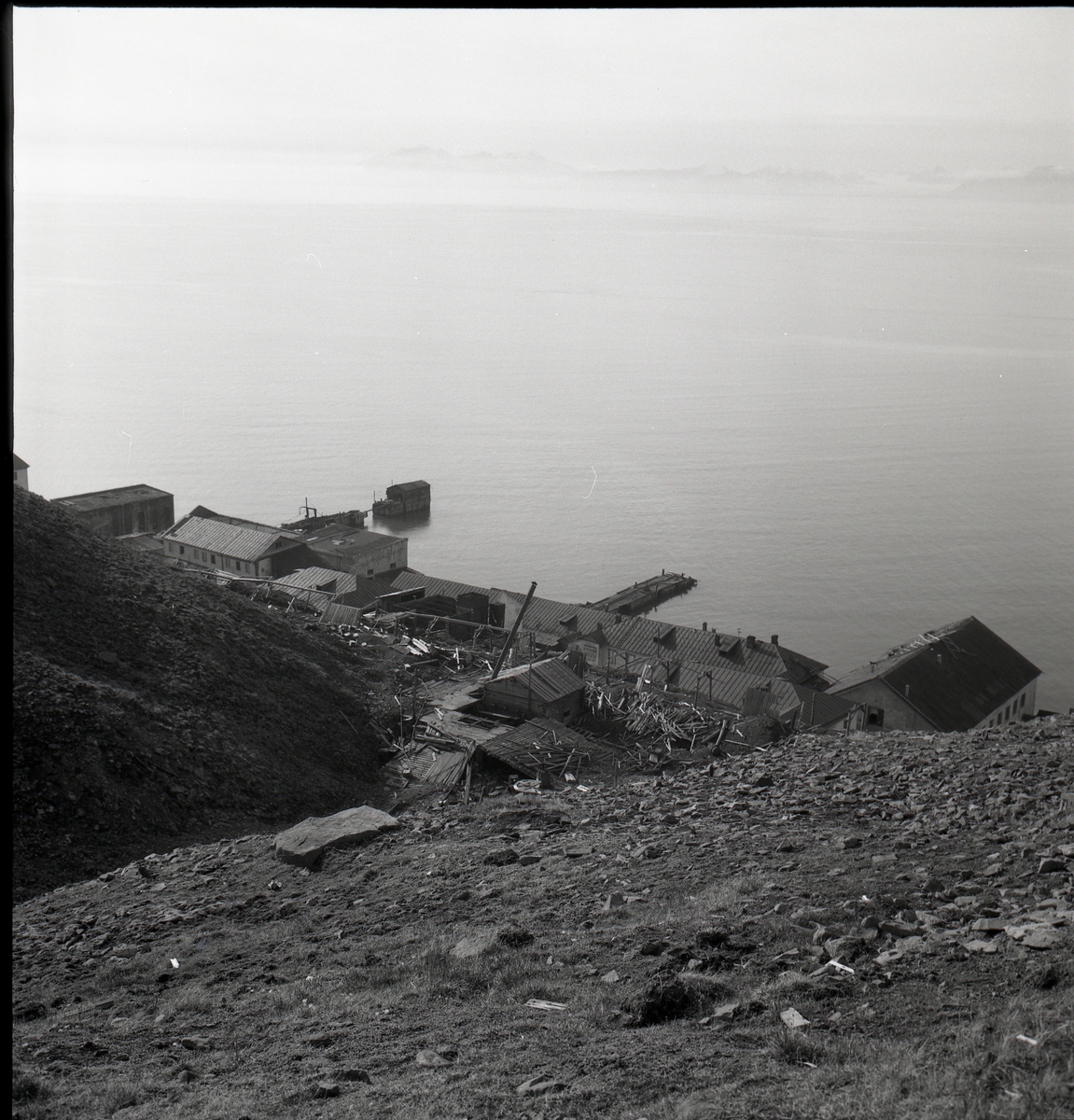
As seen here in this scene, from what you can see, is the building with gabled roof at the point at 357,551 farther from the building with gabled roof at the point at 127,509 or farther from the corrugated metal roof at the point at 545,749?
the corrugated metal roof at the point at 545,749

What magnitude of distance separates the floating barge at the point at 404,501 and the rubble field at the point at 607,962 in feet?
85.7

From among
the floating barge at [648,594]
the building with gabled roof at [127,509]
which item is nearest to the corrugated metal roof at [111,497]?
the building with gabled roof at [127,509]

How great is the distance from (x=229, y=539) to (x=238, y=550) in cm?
56

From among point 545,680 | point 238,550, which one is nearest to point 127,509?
point 238,550

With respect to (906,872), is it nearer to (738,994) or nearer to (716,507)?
(738,994)

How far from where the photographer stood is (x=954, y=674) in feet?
54.0

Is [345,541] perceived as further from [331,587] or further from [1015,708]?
[1015,708]

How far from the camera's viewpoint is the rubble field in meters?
3.09

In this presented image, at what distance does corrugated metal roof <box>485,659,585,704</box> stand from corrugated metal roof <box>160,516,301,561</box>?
12.6m

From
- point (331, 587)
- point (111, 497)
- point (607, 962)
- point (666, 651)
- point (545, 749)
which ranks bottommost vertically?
point (666, 651)

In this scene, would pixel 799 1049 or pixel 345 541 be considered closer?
pixel 799 1049

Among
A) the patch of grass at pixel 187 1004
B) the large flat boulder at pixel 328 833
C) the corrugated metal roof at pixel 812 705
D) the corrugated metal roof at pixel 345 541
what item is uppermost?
the corrugated metal roof at pixel 345 541

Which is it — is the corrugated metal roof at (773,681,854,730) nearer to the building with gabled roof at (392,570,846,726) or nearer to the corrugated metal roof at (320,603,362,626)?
the building with gabled roof at (392,570,846,726)

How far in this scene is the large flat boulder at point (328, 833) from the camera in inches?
250
